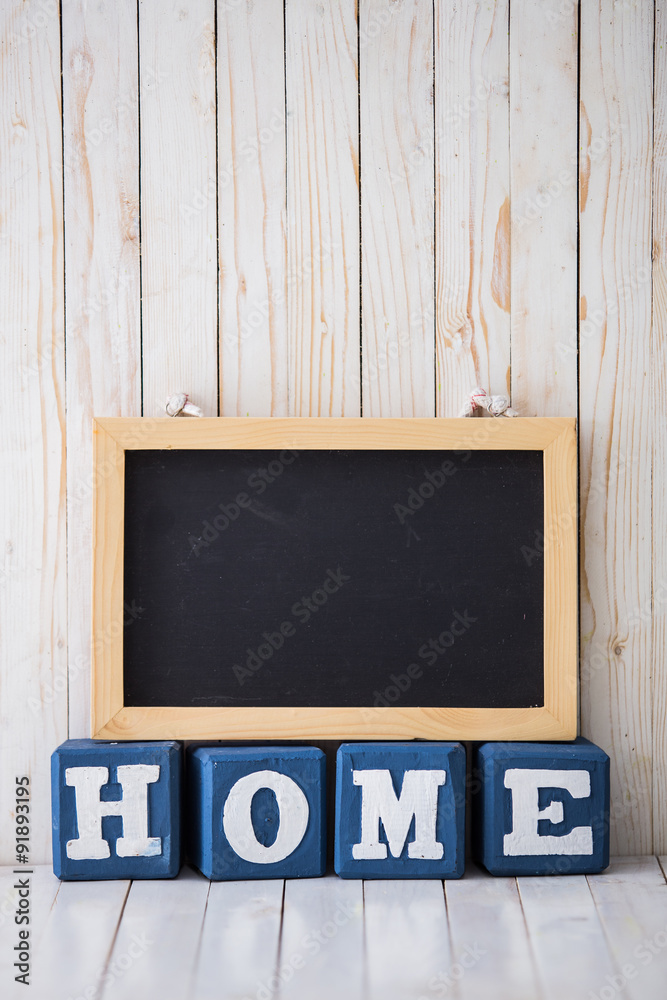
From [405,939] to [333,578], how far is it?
1.54 feet

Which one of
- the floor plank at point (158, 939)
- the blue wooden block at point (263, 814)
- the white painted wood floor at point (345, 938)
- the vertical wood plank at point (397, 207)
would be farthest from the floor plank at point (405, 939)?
the vertical wood plank at point (397, 207)

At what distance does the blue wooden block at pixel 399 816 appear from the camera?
114 cm

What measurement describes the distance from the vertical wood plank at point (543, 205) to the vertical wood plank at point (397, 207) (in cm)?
13

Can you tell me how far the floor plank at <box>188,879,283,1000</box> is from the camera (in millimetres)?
895

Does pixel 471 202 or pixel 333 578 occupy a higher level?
pixel 471 202

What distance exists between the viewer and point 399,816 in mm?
1137

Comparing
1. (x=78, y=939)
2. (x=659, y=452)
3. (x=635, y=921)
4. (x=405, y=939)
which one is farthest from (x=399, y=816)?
(x=659, y=452)

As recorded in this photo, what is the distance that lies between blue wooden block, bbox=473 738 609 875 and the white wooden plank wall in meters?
0.33

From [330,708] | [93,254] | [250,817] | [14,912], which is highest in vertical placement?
[93,254]

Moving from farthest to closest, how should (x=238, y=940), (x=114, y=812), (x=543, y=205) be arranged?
(x=543, y=205), (x=114, y=812), (x=238, y=940)

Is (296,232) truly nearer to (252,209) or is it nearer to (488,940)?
(252,209)

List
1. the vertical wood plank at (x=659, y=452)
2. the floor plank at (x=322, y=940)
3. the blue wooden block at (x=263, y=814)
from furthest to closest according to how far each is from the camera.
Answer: the vertical wood plank at (x=659, y=452)
the blue wooden block at (x=263, y=814)
the floor plank at (x=322, y=940)

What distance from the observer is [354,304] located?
123cm

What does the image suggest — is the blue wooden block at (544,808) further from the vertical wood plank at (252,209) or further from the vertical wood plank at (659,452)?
the vertical wood plank at (252,209)
